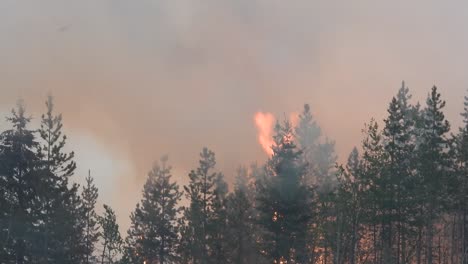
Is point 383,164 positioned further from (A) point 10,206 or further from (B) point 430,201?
(A) point 10,206

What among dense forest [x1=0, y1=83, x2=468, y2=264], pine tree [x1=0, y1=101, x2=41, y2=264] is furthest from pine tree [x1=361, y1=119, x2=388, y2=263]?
pine tree [x1=0, y1=101, x2=41, y2=264]

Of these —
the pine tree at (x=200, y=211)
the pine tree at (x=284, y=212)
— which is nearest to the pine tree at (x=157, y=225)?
the pine tree at (x=200, y=211)

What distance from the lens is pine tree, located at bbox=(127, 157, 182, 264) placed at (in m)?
63.3

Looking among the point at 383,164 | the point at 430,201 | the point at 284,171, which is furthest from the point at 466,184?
the point at 284,171

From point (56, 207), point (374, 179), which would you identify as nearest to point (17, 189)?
point (56, 207)

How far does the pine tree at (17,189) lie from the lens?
125 ft

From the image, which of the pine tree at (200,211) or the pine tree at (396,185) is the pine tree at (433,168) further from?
the pine tree at (200,211)

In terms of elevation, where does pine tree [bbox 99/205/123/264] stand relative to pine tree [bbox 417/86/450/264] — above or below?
below

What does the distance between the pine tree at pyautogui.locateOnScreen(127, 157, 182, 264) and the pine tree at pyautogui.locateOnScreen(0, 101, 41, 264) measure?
23883 mm

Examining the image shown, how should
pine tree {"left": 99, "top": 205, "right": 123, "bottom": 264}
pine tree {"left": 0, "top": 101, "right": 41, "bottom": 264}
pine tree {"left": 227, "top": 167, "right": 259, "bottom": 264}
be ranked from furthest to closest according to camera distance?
pine tree {"left": 227, "top": 167, "right": 259, "bottom": 264}
pine tree {"left": 99, "top": 205, "right": 123, "bottom": 264}
pine tree {"left": 0, "top": 101, "right": 41, "bottom": 264}

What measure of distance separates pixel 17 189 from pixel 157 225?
26.7 meters

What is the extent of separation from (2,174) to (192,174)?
26.9 m

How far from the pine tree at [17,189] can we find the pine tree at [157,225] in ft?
78.4

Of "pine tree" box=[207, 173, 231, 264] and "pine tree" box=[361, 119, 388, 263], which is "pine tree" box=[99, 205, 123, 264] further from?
"pine tree" box=[361, 119, 388, 263]
